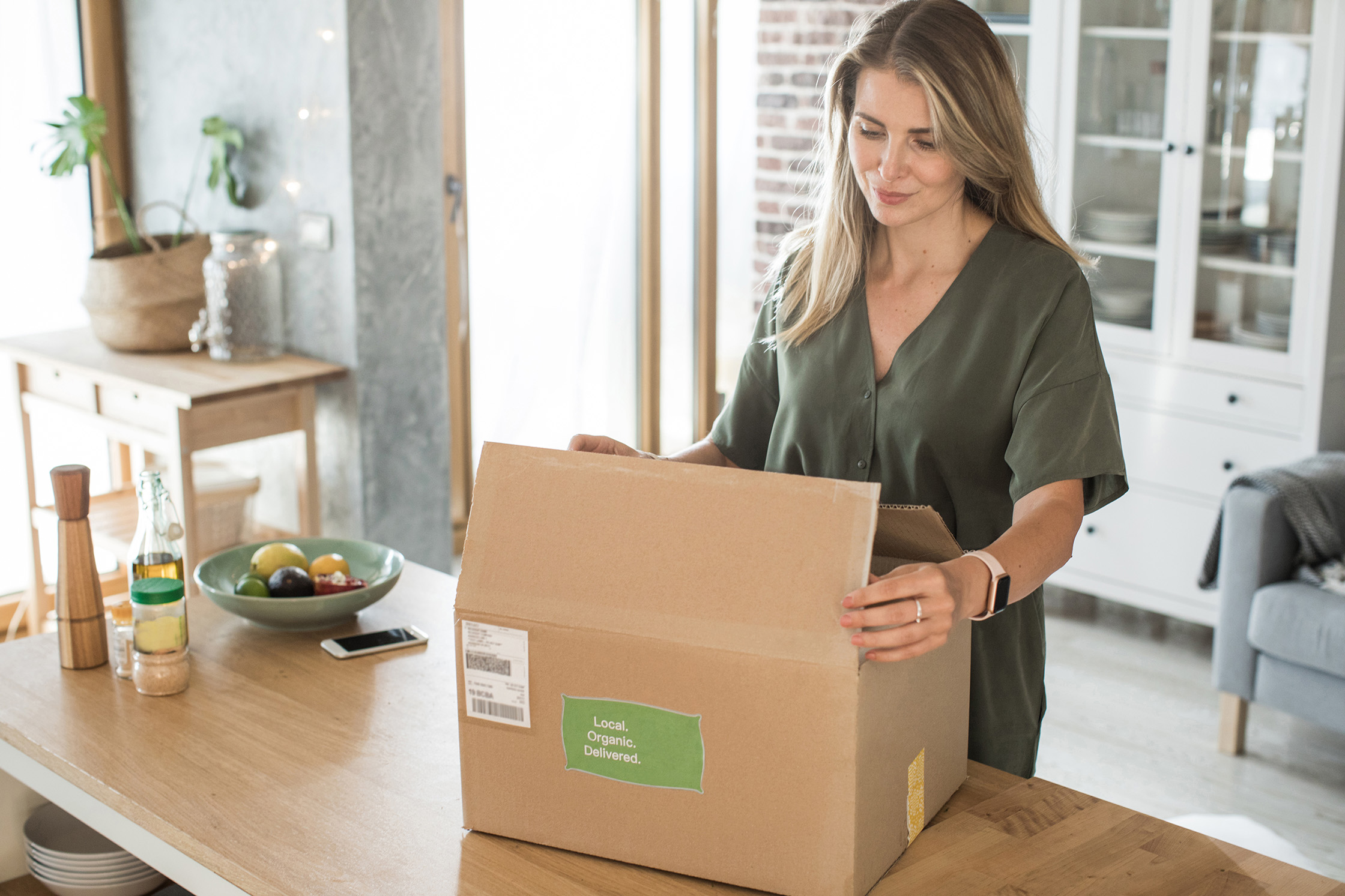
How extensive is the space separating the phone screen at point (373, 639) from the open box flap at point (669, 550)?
518 mm

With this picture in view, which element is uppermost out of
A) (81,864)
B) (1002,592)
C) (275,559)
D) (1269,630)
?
(1002,592)

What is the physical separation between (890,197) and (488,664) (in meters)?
0.67

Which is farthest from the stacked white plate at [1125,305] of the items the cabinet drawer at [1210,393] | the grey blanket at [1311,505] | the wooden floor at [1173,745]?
the wooden floor at [1173,745]

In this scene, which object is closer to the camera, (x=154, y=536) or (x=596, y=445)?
(x=596, y=445)

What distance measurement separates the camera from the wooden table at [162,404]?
2.71 metres

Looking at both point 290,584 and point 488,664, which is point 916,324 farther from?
point 290,584

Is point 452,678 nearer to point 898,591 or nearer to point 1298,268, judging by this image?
point 898,591

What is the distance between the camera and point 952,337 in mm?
1381

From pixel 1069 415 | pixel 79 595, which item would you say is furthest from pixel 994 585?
pixel 79 595

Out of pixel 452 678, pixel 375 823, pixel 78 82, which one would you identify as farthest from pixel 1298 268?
pixel 78 82

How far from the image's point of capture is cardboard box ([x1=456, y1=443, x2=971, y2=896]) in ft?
3.10

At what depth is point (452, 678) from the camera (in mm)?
1441

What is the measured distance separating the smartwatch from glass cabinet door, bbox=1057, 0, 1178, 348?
8.45 feet

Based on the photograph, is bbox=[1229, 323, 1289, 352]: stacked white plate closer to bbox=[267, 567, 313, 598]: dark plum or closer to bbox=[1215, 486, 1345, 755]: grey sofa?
bbox=[1215, 486, 1345, 755]: grey sofa
